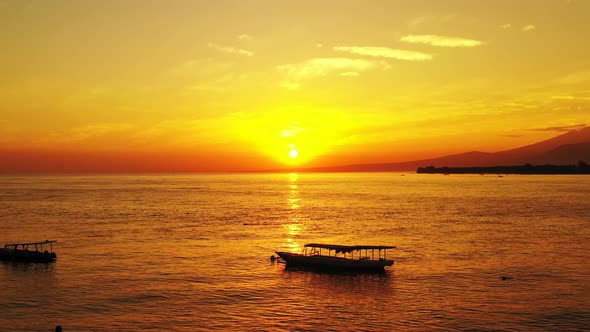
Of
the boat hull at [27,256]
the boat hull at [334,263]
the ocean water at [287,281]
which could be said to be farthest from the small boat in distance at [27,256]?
the boat hull at [334,263]

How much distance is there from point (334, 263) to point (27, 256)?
37169 mm

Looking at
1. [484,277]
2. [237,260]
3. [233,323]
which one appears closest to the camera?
[233,323]

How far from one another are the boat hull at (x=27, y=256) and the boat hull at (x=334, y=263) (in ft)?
91.2

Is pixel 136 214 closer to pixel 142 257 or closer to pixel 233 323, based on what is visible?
pixel 142 257

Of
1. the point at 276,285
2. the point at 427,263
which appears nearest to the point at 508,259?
the point at 427,263

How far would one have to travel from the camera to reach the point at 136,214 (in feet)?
384

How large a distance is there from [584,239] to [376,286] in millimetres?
46075

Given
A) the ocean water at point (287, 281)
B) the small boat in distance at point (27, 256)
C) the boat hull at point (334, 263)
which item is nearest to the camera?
the ocean water at point (287, 281)

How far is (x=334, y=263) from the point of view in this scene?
55.7 m

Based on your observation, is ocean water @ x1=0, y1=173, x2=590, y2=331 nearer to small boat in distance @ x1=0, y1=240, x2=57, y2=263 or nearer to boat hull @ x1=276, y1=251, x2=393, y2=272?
small boat in distance @ x1=0, y1=240, x2=57, y2=263

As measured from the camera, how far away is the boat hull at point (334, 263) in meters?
54.2

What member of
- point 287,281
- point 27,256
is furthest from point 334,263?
point 27,256

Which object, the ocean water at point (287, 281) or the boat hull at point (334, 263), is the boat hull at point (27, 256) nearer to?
the ocean water at point (287, 281)

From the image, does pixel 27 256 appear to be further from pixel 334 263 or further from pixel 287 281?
pixel 334 263
